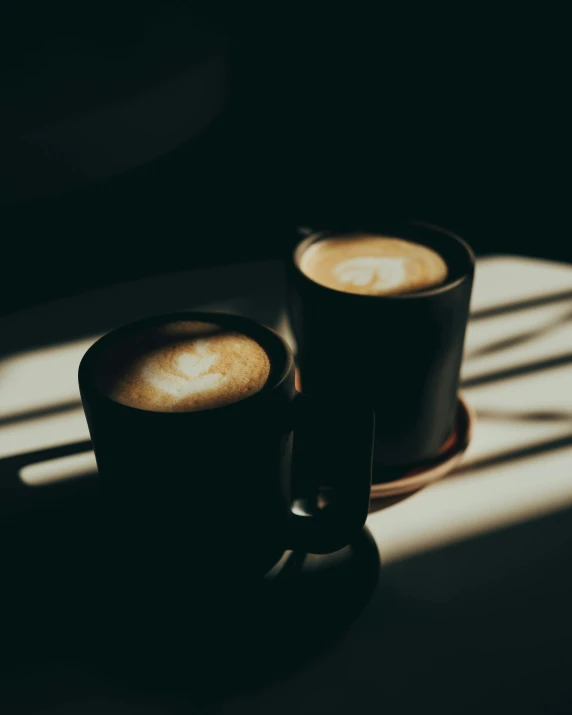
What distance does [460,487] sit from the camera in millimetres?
529

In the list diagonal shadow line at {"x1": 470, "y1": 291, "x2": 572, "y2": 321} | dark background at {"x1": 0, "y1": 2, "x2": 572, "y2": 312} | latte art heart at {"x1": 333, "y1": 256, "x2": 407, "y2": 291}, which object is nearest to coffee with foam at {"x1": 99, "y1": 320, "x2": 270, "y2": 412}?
latte art heart at {"x1": 333, "y1": 256, "x2": 407, "y2": 291}

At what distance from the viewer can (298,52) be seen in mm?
1551

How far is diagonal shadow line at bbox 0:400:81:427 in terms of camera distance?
0.60 metres

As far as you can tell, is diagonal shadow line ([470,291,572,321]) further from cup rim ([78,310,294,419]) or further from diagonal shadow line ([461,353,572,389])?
cup rim ([78,310,294,419])

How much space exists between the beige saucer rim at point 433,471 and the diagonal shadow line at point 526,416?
0.02m

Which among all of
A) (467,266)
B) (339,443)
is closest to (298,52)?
(467,266)

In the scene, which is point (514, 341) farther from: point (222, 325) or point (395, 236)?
point (222, 325)

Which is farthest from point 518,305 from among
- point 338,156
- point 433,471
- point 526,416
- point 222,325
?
point 338,156

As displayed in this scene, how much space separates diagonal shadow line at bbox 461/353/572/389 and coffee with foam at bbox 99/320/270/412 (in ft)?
0.90

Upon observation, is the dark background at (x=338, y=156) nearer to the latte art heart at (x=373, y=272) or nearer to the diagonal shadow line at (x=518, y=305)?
the diagonal shadow line at (x=518, y=305)

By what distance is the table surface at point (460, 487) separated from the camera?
0.40 meters

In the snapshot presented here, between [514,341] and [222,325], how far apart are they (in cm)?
34

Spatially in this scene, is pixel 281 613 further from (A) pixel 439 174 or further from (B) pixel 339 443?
(A) pixel 439 174

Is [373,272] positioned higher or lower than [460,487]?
higher
